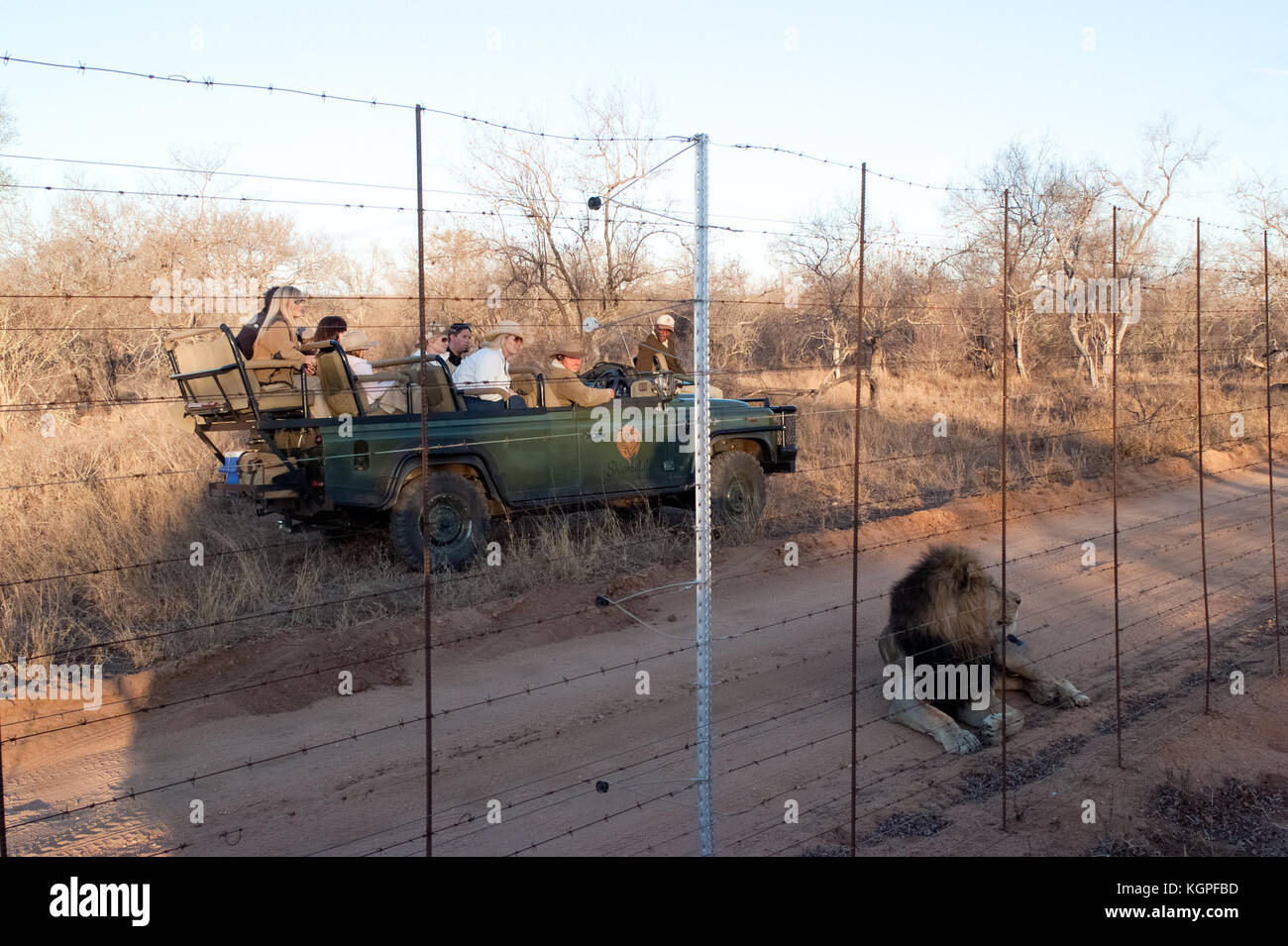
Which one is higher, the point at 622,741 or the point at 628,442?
the point at 628,442

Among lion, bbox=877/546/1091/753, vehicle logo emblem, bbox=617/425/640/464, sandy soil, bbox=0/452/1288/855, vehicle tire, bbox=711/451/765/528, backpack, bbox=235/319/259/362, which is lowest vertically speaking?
sandy soil, bbox=0/452/1288/855

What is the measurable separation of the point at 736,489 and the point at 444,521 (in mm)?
3275

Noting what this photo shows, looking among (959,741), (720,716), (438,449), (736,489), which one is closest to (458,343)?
(438,449)

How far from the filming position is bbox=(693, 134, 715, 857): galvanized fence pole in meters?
3.83

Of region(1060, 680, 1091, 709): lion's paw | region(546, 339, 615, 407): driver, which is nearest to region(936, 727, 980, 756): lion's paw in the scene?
region(1060, 680, 1091, 709): lion's paw

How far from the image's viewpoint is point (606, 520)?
982cm

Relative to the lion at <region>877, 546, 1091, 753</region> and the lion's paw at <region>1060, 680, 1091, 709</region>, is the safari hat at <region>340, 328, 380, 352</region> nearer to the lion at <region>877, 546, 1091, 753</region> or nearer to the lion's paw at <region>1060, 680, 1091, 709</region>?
the lion at <region>877, 546, 1091, 753</region>

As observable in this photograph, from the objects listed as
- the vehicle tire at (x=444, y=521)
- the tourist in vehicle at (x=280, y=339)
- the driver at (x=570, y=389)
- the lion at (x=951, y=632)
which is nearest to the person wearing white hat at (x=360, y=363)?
the tourist in vehicle at (x=280, y=339)

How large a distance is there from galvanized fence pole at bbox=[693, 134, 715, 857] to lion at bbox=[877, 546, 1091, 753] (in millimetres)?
2111

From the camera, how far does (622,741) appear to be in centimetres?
564

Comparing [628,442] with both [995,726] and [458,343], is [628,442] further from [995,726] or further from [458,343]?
[995,726]

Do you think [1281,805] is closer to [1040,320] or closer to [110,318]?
[110,318]

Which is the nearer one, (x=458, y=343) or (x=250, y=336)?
(x=250, y=336)
